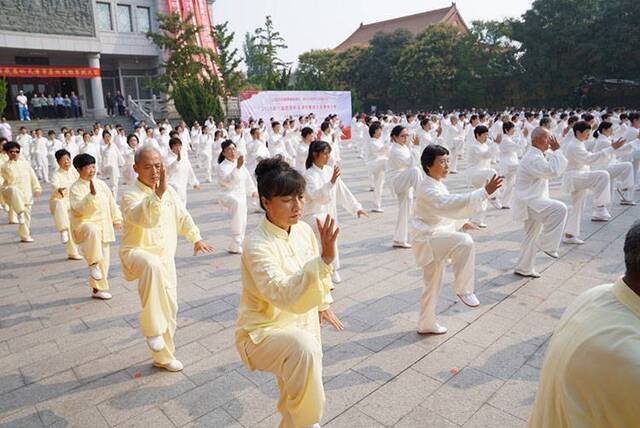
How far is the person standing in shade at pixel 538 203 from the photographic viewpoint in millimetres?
5113

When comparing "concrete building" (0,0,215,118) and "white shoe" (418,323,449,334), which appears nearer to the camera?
"white shoe" (418,323,449,334)

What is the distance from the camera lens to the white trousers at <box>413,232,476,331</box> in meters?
3.73

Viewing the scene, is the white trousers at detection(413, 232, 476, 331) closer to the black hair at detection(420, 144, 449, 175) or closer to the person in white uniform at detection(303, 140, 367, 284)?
the black hair at detection(420, 144, 449, 175)

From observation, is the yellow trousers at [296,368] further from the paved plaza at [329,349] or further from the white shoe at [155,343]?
the white shoe at [155,343]

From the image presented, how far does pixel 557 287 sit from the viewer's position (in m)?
4.93

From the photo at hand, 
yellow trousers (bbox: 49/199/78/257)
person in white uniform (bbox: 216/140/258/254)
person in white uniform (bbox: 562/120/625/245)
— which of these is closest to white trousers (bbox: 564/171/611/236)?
person in white uniform (bbox: 562/120/625/245)

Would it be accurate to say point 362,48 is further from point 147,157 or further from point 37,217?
point 147,157

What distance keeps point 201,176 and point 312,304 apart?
43.1 feet

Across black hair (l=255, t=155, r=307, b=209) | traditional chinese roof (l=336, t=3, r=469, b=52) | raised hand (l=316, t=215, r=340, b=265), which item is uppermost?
traditional chinese roof (l=336, t=3, r=469, b=52)

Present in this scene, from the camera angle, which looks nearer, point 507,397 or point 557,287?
point 507,397

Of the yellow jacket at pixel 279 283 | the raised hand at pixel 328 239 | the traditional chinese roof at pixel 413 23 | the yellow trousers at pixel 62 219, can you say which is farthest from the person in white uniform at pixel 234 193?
the traditional chinese roof at pixel 413 23

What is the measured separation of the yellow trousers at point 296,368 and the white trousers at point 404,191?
444 cm

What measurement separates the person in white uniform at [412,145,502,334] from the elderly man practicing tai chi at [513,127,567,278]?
171cm

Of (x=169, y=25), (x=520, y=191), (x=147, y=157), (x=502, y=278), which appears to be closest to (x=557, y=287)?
(x=502, y=278)
